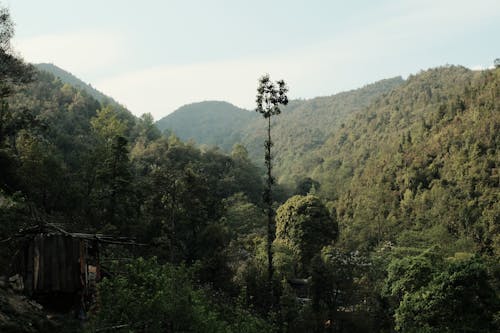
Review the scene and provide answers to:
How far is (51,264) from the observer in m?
16.2

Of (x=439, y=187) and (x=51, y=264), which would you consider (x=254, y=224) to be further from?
(x=51, y=264)

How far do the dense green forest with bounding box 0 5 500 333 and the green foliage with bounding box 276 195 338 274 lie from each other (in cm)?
17

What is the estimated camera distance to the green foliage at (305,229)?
193 ft

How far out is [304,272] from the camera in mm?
56844

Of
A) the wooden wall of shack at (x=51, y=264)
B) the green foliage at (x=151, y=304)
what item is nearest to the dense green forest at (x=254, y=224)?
the green foliage at (x=151, y=304)

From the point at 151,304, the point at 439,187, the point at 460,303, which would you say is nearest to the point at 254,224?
the point at 439,187

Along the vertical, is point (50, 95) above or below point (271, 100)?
above

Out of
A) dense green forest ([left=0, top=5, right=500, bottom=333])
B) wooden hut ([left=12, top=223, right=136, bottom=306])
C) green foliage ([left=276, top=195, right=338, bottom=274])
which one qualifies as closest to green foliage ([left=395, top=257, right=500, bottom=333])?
dense green forest ([left=0, top=5, right=500, bottom=333])

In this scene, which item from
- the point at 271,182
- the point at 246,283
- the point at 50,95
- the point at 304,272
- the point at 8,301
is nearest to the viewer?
the point at 8,301

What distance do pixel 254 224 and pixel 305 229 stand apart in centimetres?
1025

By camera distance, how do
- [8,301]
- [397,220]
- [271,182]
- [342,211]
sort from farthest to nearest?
[342,211]
[397,220]
[271,182]
[8,301]

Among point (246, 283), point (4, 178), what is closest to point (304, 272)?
point (246, 283)

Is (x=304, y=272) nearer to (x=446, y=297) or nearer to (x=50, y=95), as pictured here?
(x=446, y=297)

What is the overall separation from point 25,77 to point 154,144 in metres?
52.7
